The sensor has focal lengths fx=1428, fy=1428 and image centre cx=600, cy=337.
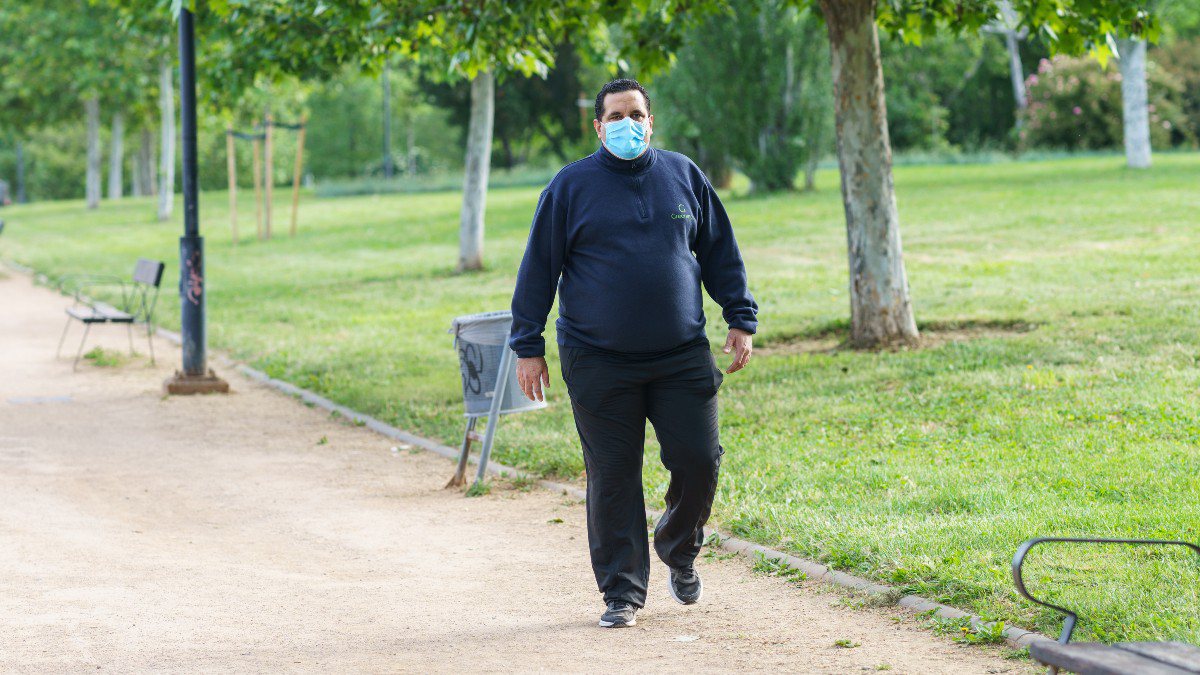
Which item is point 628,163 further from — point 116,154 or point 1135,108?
point 116,154

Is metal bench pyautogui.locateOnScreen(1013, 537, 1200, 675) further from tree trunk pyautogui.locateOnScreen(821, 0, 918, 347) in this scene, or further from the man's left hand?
tree trunk pyautogui.locateOnScreen(821, 0, 918, 347)

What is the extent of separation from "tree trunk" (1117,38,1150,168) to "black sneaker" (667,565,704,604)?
86.1ft

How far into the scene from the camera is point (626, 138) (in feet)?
16.4

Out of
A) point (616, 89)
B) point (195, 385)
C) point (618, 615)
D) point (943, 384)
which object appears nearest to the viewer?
point (616, 89)

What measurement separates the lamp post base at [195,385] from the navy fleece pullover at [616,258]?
759cm

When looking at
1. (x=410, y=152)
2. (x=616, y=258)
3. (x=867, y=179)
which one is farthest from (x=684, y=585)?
(x=410, y=152)

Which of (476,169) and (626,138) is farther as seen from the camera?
(476,169)

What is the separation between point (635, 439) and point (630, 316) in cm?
52

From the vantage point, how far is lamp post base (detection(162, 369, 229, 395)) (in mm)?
12156

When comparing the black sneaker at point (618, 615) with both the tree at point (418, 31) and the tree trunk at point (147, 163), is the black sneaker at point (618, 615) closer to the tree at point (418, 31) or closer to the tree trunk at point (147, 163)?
the tree at point (418, 31)

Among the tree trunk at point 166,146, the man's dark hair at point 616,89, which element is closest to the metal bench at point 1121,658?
the man's dark hair at point 616,89

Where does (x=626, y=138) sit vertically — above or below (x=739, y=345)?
above

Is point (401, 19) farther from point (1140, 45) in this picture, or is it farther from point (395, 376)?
point (1140, 45)

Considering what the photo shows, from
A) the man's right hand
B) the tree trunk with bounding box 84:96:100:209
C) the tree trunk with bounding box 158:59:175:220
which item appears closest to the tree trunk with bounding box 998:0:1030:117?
the tree trunk with bounding box 158:59:175:220
